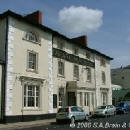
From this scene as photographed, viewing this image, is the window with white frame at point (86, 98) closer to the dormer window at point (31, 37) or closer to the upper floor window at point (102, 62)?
the upper floor window at point (102, 62)

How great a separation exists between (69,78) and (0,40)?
1088 centimetres

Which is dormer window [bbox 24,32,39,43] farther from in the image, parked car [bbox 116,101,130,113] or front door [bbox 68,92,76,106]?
parked car [bbox 116,101,130,113]

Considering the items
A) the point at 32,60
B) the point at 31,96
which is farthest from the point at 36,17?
the point at 31,96

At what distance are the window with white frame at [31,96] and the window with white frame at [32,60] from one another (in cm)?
189

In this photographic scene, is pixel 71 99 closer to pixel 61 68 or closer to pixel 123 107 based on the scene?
pixel 61 68

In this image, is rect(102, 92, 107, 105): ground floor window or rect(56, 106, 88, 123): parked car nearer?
rect(56, 106, 88, 123): parked car

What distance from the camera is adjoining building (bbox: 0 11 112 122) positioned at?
2461 centimetres

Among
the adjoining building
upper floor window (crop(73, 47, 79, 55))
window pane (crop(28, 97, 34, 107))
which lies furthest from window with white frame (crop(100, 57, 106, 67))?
window pane (crop(28, 97, 34, 107))

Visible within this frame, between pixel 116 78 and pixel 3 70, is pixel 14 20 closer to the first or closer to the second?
pixel 3 70

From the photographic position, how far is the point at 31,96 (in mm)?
26344

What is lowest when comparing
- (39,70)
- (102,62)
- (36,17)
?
(39,70)

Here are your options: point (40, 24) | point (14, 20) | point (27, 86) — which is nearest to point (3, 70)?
point (27, 86)

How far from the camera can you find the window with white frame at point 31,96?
2564 cm

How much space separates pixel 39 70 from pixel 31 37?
3.43m
